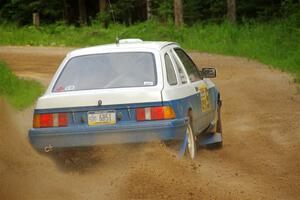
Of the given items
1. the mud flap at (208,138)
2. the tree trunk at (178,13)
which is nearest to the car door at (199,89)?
the mud flap at (208,138)

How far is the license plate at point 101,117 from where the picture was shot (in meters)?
7.72

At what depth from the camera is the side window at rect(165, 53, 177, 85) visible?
323 inches

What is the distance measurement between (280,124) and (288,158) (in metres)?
2.81

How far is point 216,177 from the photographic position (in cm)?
783

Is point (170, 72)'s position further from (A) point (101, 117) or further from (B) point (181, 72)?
(A) point (101, 117)

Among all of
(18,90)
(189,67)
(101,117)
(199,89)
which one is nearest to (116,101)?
(101,117)

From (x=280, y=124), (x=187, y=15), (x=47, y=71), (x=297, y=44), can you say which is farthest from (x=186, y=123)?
(x=187, y=15)

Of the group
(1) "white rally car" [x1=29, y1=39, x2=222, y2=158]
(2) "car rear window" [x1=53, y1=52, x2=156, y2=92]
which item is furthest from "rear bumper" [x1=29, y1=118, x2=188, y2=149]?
(2) "car rear window" [x1=53, y1=52, x2=156, y2=92]

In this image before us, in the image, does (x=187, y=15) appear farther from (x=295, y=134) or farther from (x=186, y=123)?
(x=186, y=123)

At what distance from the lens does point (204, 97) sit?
9.50 meters

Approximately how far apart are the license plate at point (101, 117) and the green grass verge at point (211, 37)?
11269mm

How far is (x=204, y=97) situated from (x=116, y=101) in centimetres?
205

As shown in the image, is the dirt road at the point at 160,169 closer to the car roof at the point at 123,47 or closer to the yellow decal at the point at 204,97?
the yellow decal at the point at 204,97

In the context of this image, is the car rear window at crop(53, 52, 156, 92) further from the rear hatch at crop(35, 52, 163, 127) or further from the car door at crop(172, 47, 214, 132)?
the car door at crop(172, 47, 214, 132)
